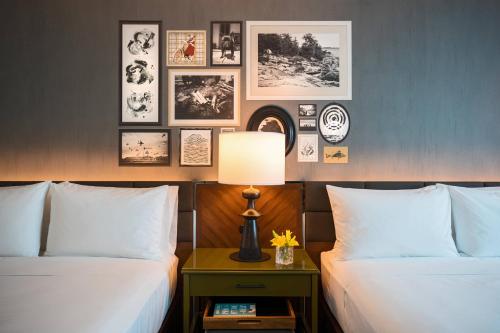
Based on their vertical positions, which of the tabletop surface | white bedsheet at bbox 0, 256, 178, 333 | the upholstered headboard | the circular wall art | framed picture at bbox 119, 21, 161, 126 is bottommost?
the tabletop surface

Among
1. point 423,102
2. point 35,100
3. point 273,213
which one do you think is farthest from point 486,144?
point 35,100

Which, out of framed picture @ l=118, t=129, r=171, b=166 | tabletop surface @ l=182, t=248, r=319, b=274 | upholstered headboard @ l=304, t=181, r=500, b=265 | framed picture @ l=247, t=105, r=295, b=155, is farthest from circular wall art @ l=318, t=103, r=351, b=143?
framed picture @ l=118, t=129, r=171, b=166

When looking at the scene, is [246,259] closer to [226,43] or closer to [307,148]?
[307,148]

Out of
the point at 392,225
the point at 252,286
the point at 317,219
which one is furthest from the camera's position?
the point at 317,219

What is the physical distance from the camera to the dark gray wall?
231cm

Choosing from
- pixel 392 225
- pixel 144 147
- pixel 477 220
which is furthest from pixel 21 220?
pixel 477 220

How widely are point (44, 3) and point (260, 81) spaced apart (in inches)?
63.7

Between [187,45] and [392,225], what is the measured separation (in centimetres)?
178

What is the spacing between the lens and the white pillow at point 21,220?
1.84 metres

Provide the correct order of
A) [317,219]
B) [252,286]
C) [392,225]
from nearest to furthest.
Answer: [252,286] → [392,225] → [317,219]

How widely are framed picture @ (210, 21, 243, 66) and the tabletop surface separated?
4.32 ft

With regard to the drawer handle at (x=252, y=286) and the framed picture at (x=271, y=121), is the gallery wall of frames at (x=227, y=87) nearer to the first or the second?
the framed picture at (x=271, y=121)

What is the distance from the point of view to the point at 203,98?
2322 millimetres

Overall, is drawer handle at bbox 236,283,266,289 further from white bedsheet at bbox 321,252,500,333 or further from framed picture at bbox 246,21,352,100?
framed picture at bbox 246,21,352,100
